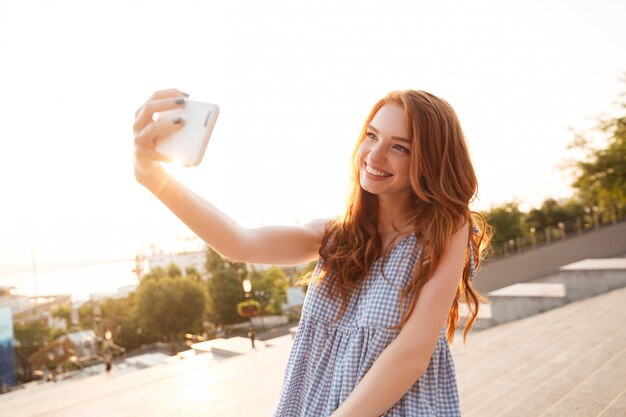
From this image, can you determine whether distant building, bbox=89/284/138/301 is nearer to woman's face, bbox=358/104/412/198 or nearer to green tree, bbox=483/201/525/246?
green tree, bbox=483/201/525/246

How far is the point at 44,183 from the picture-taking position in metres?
47.8

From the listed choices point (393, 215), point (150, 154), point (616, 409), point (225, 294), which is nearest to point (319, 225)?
point (393, 215)

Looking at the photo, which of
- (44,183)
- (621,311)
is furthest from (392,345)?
(44,183)

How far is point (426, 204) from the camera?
109 centimetres

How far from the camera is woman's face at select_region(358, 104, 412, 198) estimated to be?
3.42ft

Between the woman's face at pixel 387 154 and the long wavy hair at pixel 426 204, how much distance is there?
2cm

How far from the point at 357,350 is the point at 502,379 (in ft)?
9.40

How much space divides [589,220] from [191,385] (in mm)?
25652

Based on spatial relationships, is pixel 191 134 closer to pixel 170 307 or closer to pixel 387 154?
pixel 387 154

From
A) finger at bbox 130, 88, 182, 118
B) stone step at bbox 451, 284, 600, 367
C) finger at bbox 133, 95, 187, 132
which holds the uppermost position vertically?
finger at bbox 130, 88, 182, 118

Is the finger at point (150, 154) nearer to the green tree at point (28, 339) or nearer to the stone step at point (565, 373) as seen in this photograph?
the stone step at point (565, 373)

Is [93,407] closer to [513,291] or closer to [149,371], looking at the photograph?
[149,371]

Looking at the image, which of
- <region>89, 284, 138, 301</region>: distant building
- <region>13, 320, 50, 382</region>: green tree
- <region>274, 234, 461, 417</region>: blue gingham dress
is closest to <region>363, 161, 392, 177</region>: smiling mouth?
<region>274, 234, 461, 417</region>: blue gingham dress

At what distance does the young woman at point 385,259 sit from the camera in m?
0.92
